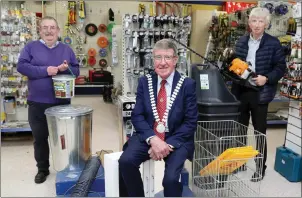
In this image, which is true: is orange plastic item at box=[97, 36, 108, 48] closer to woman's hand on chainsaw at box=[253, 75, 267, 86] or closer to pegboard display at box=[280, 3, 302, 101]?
pegboard display at box=[280, 3, 302, 101]

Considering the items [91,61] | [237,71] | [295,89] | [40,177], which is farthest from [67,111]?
[91,61]

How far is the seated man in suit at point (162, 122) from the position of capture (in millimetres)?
2061

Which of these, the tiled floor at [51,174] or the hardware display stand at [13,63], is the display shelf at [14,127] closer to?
the hardware display stand at [13,63]

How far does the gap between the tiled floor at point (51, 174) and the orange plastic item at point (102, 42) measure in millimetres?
4220

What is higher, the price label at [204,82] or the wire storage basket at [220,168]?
the price label at [204,82]

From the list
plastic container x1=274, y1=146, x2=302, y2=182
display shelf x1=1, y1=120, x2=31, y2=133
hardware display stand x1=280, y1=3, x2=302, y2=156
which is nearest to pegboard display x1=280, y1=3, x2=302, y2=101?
hardware display stand x1=280, y1=3, x2=302, y2=156

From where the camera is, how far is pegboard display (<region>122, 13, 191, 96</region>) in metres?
3.88

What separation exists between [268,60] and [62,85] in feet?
6.39

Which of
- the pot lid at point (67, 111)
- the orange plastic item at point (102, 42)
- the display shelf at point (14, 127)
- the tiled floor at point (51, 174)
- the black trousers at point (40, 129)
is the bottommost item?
the tiled floor at point (51, 174)

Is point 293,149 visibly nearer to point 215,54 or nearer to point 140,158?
point 140,158

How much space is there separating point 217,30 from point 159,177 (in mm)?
4492

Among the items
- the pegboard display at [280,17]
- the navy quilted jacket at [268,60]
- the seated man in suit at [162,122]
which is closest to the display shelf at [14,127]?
the seated man in suit at [162,122]

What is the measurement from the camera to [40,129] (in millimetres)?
2885

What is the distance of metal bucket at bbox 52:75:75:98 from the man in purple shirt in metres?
0.09
